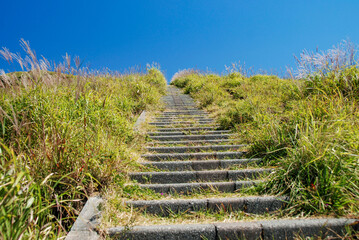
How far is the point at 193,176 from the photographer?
386 centimetres

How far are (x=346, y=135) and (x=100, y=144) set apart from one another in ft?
10.5

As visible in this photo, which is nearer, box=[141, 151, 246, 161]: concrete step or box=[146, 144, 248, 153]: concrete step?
box=[141, 151, 246, 161]: concrete step

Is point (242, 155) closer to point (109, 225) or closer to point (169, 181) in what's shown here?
point (169, 181)

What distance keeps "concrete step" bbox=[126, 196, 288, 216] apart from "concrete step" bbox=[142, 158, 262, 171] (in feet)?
3.81

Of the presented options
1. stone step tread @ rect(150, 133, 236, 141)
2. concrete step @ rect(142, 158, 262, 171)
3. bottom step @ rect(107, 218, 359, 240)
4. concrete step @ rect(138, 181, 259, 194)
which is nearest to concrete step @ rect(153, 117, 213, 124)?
stone step tread @ rect(150, 133, 236, 141)

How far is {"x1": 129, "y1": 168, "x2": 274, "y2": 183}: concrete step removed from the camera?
380 centimetres

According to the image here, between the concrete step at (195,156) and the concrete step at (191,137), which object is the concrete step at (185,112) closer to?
the concrete step at (191,137)

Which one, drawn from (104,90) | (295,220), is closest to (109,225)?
(295,220)

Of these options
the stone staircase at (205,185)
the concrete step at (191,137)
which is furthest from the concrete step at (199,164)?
the concrete step at (191,137)

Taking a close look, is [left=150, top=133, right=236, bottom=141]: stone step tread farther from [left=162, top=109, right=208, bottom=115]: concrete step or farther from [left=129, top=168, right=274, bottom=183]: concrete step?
[left=162, top=109, right=208, bottom=115]: concrete step

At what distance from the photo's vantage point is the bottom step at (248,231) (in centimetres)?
248

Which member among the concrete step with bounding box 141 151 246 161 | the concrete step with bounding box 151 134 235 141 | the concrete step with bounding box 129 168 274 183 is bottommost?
the concrete step with bounding box 129 168 274 183

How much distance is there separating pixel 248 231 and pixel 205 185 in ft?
3.63

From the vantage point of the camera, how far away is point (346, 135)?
3295 mm
